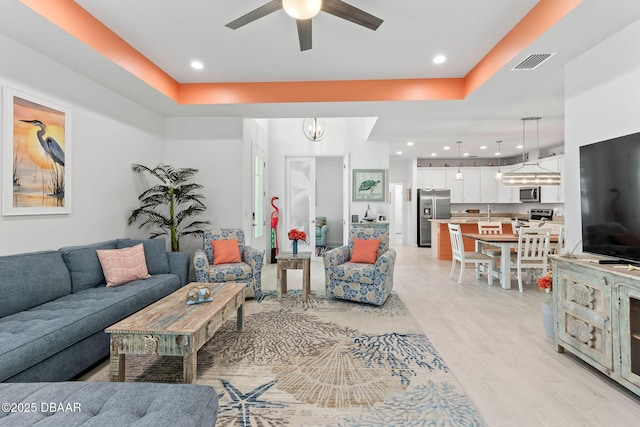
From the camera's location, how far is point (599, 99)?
2703 mm

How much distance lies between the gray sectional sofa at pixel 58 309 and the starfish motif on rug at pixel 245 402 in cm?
102

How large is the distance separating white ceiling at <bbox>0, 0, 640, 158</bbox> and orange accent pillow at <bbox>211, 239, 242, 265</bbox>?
1884 mm

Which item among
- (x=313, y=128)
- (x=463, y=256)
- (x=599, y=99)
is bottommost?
(x=463, y=256)

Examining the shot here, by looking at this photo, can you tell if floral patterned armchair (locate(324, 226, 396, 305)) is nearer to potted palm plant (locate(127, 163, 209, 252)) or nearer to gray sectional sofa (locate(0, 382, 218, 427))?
potted palm plant (locate(127, 163, 209, 252))

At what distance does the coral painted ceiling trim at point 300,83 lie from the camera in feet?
8.88

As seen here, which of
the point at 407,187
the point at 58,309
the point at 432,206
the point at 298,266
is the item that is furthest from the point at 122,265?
the point at 407,187

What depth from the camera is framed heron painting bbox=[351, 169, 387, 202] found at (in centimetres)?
690

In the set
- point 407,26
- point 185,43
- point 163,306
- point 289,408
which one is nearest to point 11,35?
point 185,43

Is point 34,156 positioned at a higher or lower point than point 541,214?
higher

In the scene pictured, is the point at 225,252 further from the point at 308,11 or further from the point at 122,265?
the point at 308,11

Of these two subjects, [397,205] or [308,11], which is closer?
[308,11]

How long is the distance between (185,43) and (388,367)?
353cm

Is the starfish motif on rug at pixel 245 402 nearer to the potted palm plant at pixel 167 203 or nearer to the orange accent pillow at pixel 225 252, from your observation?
the orange accent pillow at pixel 225 252

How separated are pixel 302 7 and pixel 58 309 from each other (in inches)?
109
